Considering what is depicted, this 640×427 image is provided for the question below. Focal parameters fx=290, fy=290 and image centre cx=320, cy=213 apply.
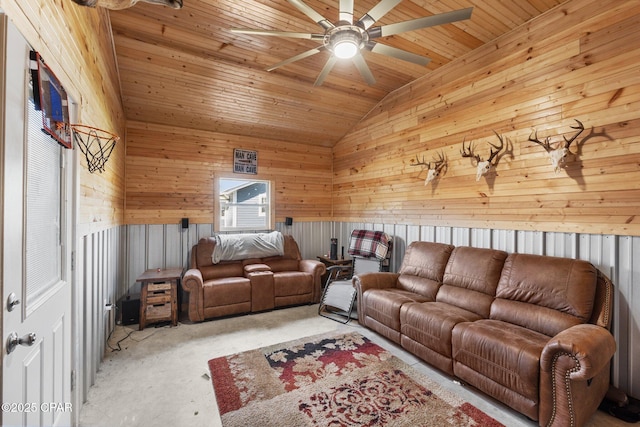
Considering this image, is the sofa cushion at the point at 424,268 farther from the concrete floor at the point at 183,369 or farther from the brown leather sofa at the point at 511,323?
the concrete floor at the point at 183,369

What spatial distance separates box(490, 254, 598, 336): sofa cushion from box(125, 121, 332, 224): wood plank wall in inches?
147

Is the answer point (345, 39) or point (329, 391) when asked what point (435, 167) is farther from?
point (329, 391)

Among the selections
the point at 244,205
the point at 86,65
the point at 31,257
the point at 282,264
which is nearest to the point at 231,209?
the point at 244,205

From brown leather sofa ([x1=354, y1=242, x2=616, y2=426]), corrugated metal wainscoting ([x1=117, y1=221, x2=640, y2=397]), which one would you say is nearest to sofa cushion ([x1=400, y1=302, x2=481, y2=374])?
brown leather sofa ([x1=354, y1=242, x2=616, y2=426])

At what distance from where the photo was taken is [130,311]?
367cm

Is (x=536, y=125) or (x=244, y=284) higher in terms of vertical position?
(x=536, y=125)

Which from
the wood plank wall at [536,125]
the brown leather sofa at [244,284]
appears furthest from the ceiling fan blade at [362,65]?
the brown leather sofa at [244,284]

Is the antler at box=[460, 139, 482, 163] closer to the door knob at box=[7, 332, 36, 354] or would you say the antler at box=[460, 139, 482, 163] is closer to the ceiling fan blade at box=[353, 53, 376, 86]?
the ceiling fan blade at box=[353, 53, 376, 86]

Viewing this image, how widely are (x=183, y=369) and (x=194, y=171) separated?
10.2 ft

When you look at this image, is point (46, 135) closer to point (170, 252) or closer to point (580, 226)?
point (170, 252)

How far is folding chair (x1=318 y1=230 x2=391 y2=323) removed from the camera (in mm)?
3904

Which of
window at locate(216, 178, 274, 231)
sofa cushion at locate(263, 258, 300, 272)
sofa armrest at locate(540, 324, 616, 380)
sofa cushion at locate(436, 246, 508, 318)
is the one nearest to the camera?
sofa armrest at locate(540, 324, 616, 380)

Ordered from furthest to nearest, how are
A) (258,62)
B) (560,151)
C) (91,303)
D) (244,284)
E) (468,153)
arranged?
(244,284), (258,62), (468,153), (560,151), (91,303)

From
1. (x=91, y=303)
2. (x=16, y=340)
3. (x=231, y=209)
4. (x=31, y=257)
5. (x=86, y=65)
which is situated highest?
(x=86, y=65)
